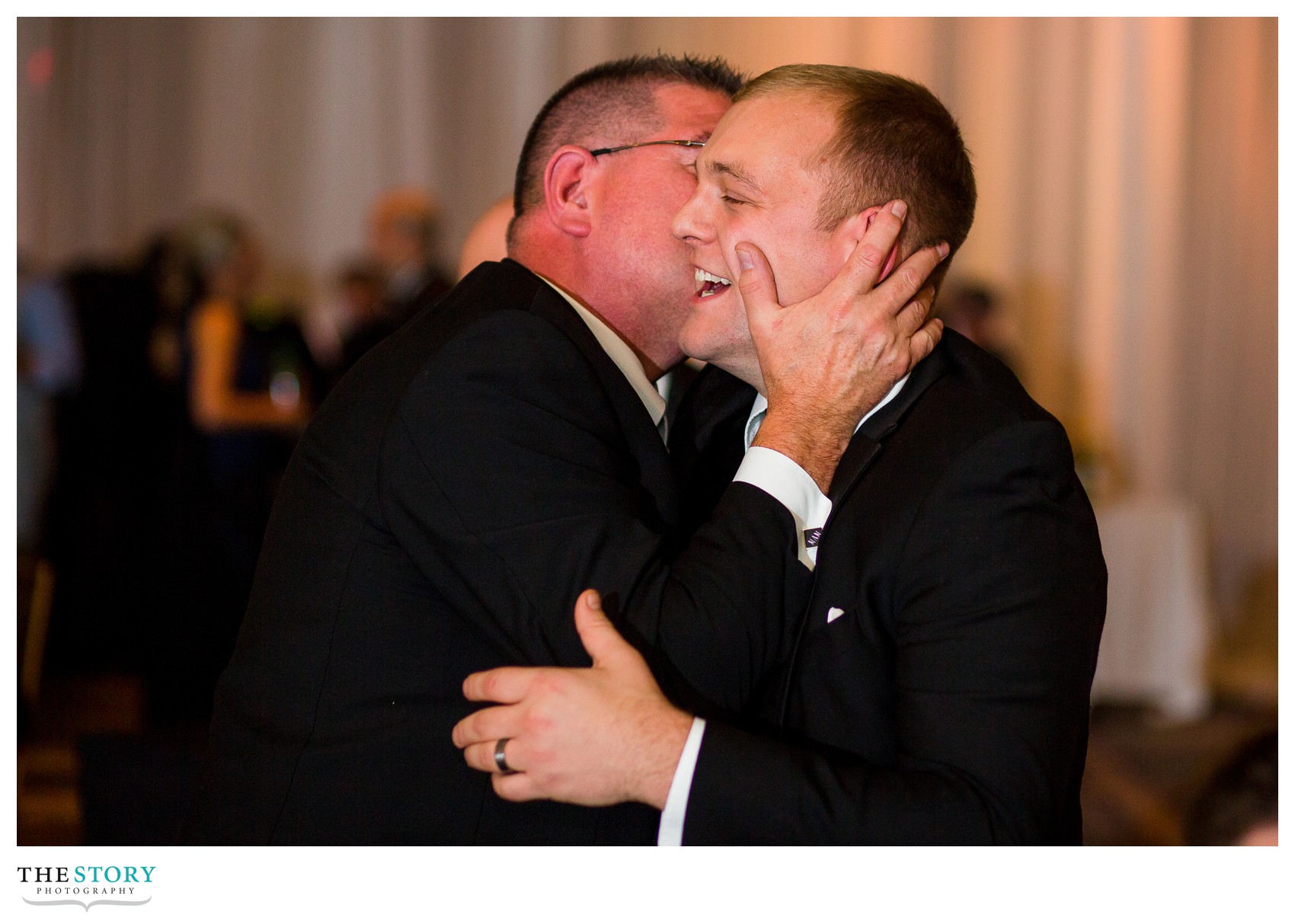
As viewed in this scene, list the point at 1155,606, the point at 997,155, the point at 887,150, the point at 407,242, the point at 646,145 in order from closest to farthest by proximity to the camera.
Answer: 1. the point at 887,150
2. the point at 646,145
3. the point at 407,242
4. the point at 1155,606
5. the point at 997,155

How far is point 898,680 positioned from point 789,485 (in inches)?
9.5

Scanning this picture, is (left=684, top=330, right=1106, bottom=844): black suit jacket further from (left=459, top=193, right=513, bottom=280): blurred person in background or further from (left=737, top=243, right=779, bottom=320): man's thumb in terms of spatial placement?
(left=459, top=193, right=513, bottom=280): blurred person in background

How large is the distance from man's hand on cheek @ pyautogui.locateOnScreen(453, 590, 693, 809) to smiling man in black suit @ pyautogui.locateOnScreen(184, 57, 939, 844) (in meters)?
0.04

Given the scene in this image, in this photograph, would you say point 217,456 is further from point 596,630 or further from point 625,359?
point 596,630

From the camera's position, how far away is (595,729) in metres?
1.30

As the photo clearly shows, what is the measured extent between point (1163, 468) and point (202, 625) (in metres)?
5.43

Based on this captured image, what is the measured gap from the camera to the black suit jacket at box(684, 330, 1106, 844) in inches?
51.4

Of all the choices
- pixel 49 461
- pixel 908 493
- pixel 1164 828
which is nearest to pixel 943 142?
pixel 908 493

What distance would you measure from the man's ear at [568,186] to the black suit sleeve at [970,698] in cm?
75

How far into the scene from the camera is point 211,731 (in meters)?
1.65

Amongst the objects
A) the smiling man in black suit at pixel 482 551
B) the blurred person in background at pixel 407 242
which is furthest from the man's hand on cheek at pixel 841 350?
the blurred person in background at pixel 407 242

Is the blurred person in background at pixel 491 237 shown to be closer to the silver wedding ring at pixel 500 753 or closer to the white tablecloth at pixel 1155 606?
the silver wedding ring at pixel 500 753

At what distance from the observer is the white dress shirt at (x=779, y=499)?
131 centimetres

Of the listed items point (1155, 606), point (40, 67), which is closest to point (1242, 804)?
point (1155, 606)
